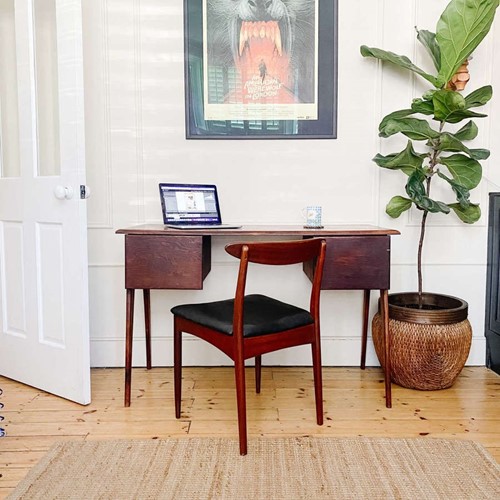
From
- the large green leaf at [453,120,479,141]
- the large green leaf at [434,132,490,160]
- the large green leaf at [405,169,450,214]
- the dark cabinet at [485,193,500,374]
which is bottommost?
the dark cabinet at [485,193,500,374]

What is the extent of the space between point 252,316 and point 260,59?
141 cm

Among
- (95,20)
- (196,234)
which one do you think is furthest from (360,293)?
(95,20)

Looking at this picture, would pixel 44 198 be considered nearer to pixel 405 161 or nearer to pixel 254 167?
pixel 254 167

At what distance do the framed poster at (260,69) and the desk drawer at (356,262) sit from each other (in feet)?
2.51

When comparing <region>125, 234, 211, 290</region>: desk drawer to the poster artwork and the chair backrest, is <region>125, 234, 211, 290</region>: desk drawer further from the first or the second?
the poster artwork

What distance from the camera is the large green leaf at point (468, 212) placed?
245 cm

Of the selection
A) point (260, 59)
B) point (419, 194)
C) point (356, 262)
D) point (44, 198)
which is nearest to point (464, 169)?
point (419, 194)

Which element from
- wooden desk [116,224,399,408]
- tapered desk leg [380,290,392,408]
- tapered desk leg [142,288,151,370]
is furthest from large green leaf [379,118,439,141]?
tapered desk leg [142,288,151,370]

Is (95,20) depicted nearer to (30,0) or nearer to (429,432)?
(30,0)

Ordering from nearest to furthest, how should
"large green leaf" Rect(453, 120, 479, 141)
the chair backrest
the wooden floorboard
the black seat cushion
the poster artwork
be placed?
1. the chair backrest
2. the black seat cushion
3. the wooden floorboard
4. "large green leaf" Rect(453, 120, 479, 141)
5. the poster artwork

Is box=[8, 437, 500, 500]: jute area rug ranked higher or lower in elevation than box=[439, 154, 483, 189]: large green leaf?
lower

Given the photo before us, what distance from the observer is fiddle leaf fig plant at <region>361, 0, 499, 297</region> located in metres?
2.18

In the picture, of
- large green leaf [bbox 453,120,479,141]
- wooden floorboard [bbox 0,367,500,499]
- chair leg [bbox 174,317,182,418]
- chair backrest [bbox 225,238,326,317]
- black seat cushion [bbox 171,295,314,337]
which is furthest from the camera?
large green leaf [bbox 453,120,479,141]

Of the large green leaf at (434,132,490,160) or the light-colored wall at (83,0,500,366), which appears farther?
the light-colored wall at (83,0,500,366)
